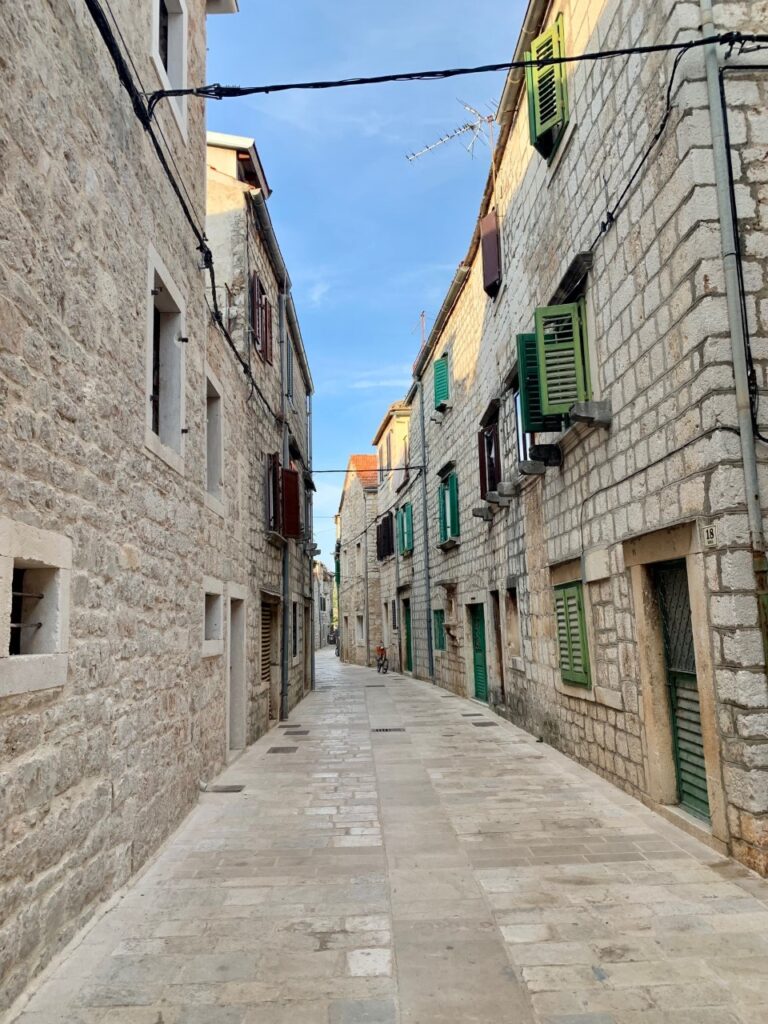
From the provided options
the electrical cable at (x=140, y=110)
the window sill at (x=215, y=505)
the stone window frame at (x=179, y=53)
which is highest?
the stone window frame at (x=179, y=53)

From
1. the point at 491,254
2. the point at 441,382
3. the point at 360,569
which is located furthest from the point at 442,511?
the point at 360,569

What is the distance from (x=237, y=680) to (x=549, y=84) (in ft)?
24.2

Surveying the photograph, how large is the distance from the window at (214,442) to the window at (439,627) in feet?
32.5

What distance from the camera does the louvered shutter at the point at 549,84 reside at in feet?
23.5

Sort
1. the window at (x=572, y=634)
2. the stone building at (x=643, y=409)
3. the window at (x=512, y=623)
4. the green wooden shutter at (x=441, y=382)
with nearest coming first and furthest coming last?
1. the stone building at (x=643, y=409)
2. the window at (x=572, y=634)
3. the window at (x=512, y=623)
4. the green wooden shutter at (x=441, y=382)

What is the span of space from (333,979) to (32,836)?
1.39 meters

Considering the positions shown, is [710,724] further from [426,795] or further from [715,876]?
[426,795]

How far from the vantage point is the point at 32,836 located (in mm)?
3010

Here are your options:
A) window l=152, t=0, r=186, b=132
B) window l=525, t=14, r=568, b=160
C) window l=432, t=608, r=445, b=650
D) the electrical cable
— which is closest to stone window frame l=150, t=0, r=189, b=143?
window l=152, t=0, r=186, b=132

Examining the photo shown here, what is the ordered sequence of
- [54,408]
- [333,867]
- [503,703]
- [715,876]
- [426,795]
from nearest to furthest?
[54,408] → [715,876] → [333,867] → [426,795] → [503,703]

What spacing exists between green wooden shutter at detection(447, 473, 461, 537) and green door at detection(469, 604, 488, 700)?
1886mm

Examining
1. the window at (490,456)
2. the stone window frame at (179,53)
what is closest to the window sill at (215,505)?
the stone window frame at (179,53)

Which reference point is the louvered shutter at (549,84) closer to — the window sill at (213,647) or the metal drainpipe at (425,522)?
the window sill at (213,647)

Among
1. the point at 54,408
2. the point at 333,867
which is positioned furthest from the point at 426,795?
the point at 54,408
